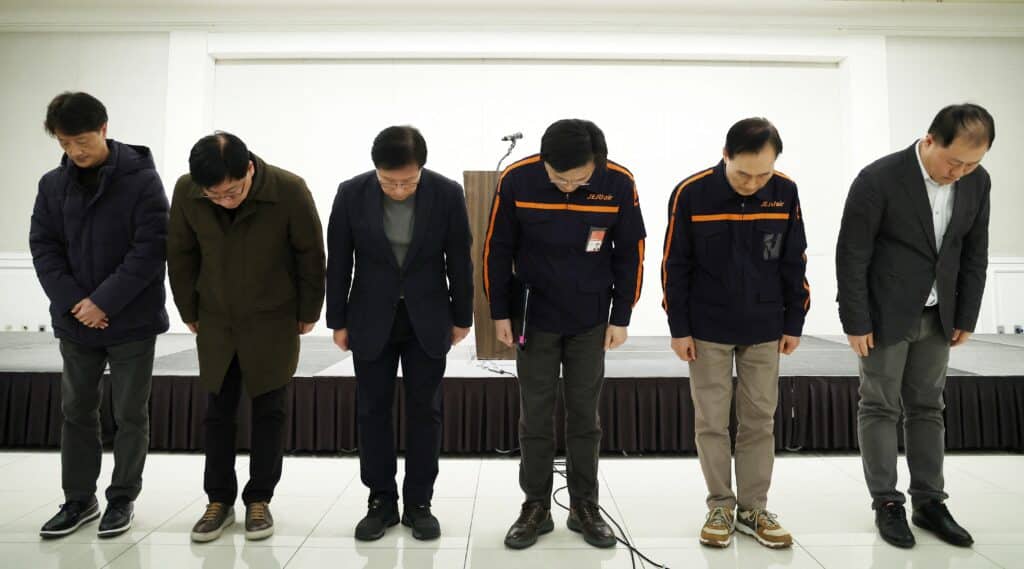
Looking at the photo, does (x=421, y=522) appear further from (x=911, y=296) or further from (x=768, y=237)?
(x=911, y=296)

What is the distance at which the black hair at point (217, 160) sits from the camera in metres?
1.60

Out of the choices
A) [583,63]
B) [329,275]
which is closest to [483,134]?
[583,63]

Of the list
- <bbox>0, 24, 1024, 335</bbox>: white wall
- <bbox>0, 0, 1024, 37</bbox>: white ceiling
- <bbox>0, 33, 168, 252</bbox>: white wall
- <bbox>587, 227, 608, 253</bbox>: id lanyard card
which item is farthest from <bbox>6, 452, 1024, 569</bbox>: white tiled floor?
<bbox>0, 0, 1024, 37</bbox>: white ceiling

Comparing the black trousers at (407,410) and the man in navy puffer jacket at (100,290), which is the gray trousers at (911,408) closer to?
the black trousers at (407,410)

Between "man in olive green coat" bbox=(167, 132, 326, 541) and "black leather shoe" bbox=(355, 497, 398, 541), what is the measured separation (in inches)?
11.6

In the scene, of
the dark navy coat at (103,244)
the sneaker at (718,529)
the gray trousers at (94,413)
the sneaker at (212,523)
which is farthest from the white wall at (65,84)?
the sneaker at (718,529)

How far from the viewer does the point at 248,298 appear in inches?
69.6

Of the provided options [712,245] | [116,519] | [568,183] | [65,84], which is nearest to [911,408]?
[712,245]

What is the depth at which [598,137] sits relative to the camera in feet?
5.49

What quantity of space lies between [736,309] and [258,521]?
1.58m

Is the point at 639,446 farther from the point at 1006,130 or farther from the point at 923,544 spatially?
the point at 1006,130

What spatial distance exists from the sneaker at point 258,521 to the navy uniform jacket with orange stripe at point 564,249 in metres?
0.95

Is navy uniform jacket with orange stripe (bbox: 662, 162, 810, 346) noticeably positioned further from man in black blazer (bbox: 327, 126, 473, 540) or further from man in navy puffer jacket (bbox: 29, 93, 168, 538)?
man in navy puffer jacket (bbox: 29, 93, 168, 538)

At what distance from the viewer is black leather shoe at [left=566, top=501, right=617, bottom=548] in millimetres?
1776
